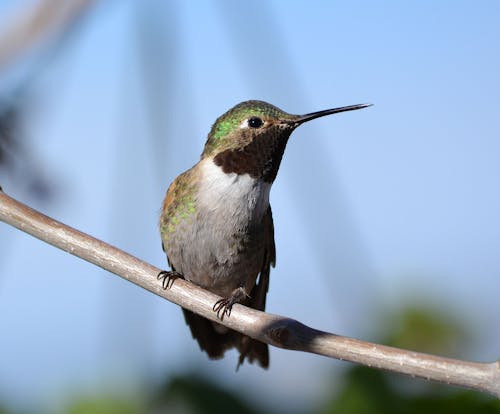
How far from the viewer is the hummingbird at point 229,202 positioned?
350 cm

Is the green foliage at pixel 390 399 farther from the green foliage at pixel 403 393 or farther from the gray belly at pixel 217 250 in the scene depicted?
the gray belly at pixel 217 250

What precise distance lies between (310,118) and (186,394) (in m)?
1.24

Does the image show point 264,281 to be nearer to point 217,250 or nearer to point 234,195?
point 217,250

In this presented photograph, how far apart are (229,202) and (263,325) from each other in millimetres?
1213

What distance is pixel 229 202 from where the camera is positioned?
3.51m

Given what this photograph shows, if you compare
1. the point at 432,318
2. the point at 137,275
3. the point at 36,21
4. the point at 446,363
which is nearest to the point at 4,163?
the point at 137,275

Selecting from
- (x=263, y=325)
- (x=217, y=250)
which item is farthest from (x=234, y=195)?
A: (x=263, y=325)

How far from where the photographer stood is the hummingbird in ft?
11.5

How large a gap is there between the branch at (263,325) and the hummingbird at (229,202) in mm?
841

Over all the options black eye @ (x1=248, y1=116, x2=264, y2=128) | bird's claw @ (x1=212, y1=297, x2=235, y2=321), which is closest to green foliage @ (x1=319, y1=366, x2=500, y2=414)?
bird's claw @ (x1=212, y1=297, x2=235, y2=321)

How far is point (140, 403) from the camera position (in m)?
3.30

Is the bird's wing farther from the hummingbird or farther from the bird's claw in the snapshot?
the bird's claw

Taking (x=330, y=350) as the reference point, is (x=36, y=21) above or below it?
above

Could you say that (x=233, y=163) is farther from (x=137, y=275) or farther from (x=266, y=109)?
(x=137, y=275)
